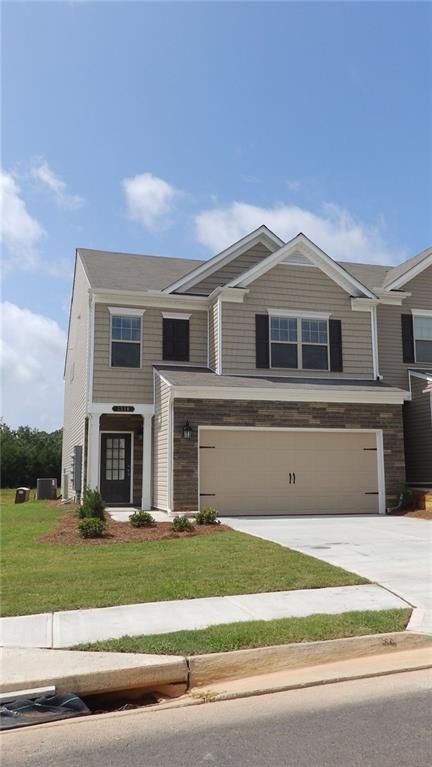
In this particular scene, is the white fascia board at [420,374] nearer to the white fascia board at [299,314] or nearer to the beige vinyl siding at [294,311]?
the beige vinyl siding at [294,311]

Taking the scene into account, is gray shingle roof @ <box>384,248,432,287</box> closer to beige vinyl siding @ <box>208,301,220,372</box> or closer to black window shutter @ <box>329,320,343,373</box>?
black window shutter @ <box>329,320,343,373</box>

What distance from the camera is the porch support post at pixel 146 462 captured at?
59.2 ft

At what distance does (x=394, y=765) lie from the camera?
12.4ft

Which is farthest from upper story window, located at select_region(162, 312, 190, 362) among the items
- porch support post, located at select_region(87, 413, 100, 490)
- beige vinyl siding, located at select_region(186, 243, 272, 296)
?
porch support post, located at select_region(87, 413, 100, 490)

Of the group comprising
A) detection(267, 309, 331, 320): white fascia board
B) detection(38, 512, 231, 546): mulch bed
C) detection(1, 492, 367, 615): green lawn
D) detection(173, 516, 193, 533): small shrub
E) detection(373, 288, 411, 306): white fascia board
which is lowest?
detection(1, 492, 367, 615): green lawn

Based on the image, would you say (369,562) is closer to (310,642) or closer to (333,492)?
(310,642)

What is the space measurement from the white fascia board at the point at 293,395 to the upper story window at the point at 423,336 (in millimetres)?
3127

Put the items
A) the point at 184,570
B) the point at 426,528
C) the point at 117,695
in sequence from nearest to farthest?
the point at 117,695 < the point at 184,570 < the point at 426,528

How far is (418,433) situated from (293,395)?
468cm

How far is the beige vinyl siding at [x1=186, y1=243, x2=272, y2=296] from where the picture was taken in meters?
19.7

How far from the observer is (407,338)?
2075cm

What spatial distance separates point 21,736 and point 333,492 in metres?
13.6

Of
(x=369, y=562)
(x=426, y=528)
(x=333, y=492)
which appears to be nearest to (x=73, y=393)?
(x=333, y=492)

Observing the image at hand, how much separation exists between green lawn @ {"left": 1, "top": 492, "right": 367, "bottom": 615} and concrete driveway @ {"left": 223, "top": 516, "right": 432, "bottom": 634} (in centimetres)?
54
